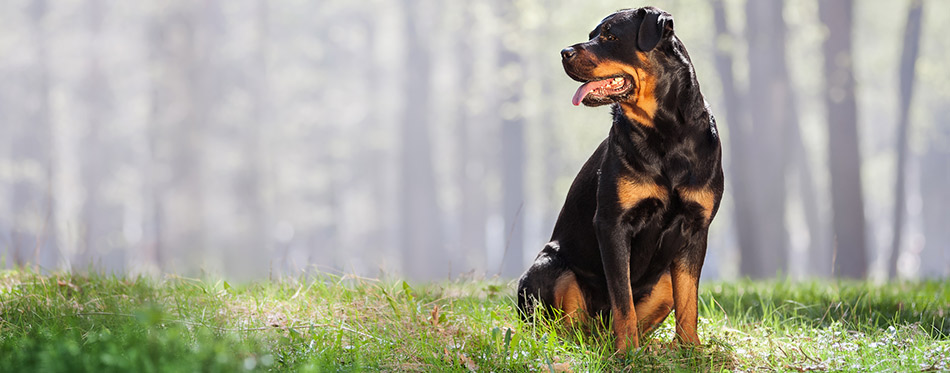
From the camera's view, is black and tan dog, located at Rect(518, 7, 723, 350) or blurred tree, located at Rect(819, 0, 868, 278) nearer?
black and tan dog, located at Rect(518, 7, 723, 350)

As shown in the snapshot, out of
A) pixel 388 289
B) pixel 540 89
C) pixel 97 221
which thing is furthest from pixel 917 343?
pixel 97 221

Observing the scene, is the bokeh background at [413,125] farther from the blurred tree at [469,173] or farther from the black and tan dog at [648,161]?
the black and tan dog at [648,161]

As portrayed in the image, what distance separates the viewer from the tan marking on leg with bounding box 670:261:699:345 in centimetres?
448

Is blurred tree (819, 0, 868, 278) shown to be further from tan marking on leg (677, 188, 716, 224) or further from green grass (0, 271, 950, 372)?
tan marking on leg (677, 188, 716, 224)

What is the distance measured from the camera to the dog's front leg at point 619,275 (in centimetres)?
428

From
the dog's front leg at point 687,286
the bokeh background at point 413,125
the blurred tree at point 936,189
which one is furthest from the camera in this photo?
the blurred tree at point 936,189

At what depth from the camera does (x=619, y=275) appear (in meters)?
4.27

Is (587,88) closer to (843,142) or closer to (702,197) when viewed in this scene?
(702,197)

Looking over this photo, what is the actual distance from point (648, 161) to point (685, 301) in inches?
31.3

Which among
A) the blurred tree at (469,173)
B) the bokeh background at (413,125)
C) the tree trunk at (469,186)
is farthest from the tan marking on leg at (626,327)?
the tree trunk at (469,186)

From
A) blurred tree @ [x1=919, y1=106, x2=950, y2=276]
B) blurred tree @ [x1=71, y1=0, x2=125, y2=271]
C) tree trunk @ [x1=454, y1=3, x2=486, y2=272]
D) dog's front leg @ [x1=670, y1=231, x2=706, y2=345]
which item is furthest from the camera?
blurred tree @ [x1=919, y1=106, x2=950, y2=276]

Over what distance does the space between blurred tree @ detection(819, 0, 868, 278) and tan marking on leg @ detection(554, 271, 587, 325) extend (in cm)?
1012

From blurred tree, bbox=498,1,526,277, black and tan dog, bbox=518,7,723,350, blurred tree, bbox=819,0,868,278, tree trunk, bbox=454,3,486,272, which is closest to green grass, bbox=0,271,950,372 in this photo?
black and tan dog, bbox=518,7,723,350

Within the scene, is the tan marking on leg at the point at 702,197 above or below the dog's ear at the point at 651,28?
below
